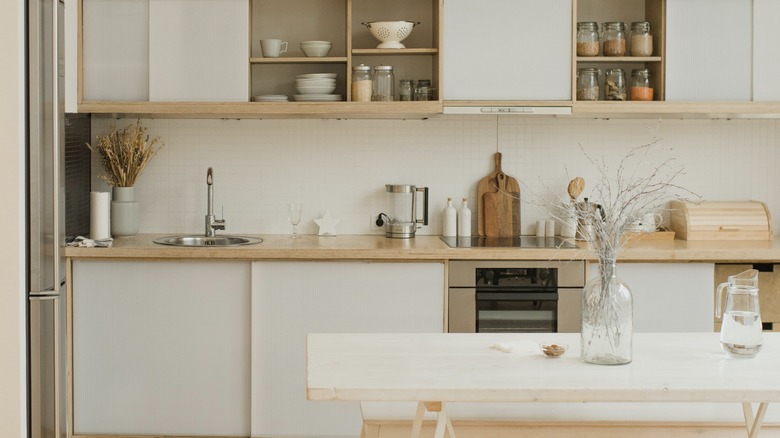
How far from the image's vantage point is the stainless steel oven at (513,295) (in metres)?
4.34

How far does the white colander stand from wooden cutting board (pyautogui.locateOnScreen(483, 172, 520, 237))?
2.96 feet

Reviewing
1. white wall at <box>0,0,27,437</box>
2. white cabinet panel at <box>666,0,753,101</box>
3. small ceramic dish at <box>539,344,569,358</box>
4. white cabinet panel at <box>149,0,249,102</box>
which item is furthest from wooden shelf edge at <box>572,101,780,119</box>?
white wall at <box>0,0,27,437</box>

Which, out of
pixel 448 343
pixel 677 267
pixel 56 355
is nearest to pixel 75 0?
pixel 56 355

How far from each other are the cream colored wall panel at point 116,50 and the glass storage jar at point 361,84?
0.99 m

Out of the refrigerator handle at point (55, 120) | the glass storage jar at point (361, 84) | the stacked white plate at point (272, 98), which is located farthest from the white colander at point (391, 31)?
the refrigerator handle at point (55, 120)

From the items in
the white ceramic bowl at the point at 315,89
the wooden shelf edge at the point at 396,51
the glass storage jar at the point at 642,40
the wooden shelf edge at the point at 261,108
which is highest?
the glass storage jar at the point at 642,40

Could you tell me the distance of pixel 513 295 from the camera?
14.3ft

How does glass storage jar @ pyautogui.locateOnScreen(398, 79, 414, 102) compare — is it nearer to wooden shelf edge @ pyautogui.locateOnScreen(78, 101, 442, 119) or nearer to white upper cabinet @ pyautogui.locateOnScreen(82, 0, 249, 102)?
wooden shelf edge @ pyautogui.locateOnScreen(78, 101, 442, 119)

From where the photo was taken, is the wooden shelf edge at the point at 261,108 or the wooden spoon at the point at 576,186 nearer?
the wooden shelf edge at the point at 261,108

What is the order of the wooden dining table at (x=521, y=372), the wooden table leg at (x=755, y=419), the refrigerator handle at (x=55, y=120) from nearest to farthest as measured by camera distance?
the wooden dining table at (x=521, y=372)
the wooden table leg at (x=755, y=419)
the refrigerator handle at (x=55, y=120)

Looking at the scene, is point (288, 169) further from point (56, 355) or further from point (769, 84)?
point (769, 84)

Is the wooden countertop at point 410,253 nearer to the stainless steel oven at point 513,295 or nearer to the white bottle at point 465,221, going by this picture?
the stainless steel oven at point 513,295

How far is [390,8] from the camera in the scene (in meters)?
4.93

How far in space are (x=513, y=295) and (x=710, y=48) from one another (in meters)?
1.54
